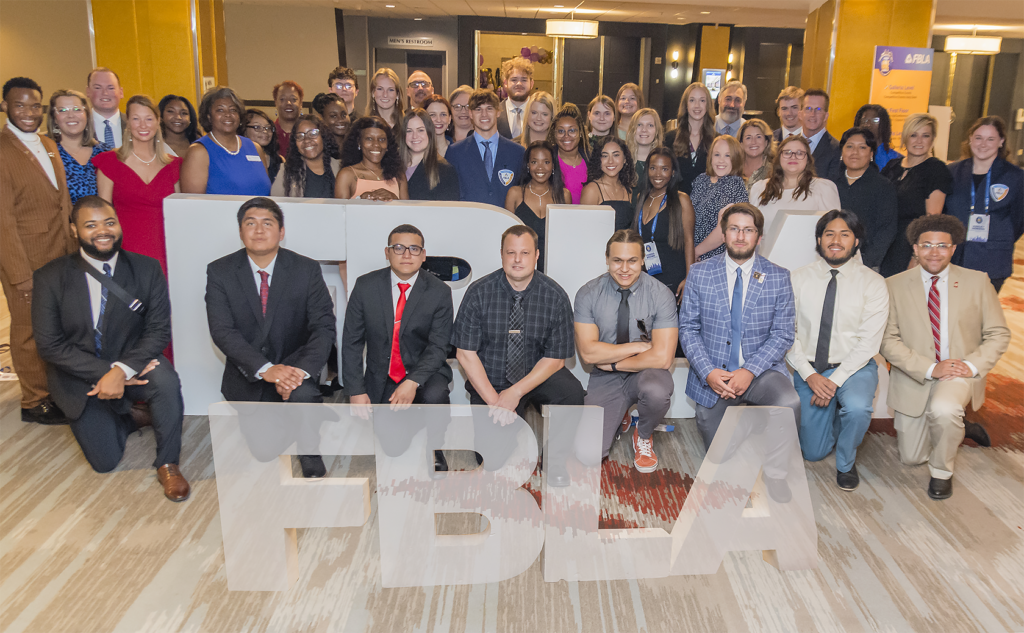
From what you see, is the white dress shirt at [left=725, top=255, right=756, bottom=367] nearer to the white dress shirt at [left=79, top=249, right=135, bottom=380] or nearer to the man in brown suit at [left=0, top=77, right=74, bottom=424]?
the white dress shirt at [left=79, top=249, right=135, bottom=380]

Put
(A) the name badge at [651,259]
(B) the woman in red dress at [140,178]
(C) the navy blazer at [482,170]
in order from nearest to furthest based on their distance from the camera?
(B) the woman in red dress at [140,178], (A) the name badge at [651,259], (C) the navy blazer at [482,170]

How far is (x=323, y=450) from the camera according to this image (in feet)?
8.63

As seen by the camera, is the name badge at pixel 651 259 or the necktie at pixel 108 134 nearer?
the name badge at pixel 651 259

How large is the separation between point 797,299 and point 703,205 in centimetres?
101

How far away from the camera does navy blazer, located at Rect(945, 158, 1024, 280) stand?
4.28m

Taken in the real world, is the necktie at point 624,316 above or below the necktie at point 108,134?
below

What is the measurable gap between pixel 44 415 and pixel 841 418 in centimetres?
422

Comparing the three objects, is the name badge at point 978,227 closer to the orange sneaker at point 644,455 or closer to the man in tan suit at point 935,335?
the man in tan suit at point 935,335

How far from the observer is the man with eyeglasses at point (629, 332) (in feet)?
11.1

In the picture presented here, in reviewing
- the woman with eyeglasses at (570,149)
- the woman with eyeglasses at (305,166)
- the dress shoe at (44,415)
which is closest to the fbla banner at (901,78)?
the woman with eyeglasses at (570,149)

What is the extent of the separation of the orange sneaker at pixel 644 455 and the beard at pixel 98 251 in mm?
2713

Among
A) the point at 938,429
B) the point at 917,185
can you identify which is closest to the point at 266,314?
the point at 938,429

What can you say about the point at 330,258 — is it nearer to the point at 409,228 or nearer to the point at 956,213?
the point at 409,228

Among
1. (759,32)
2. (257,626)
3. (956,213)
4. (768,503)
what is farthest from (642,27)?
(257,626)
